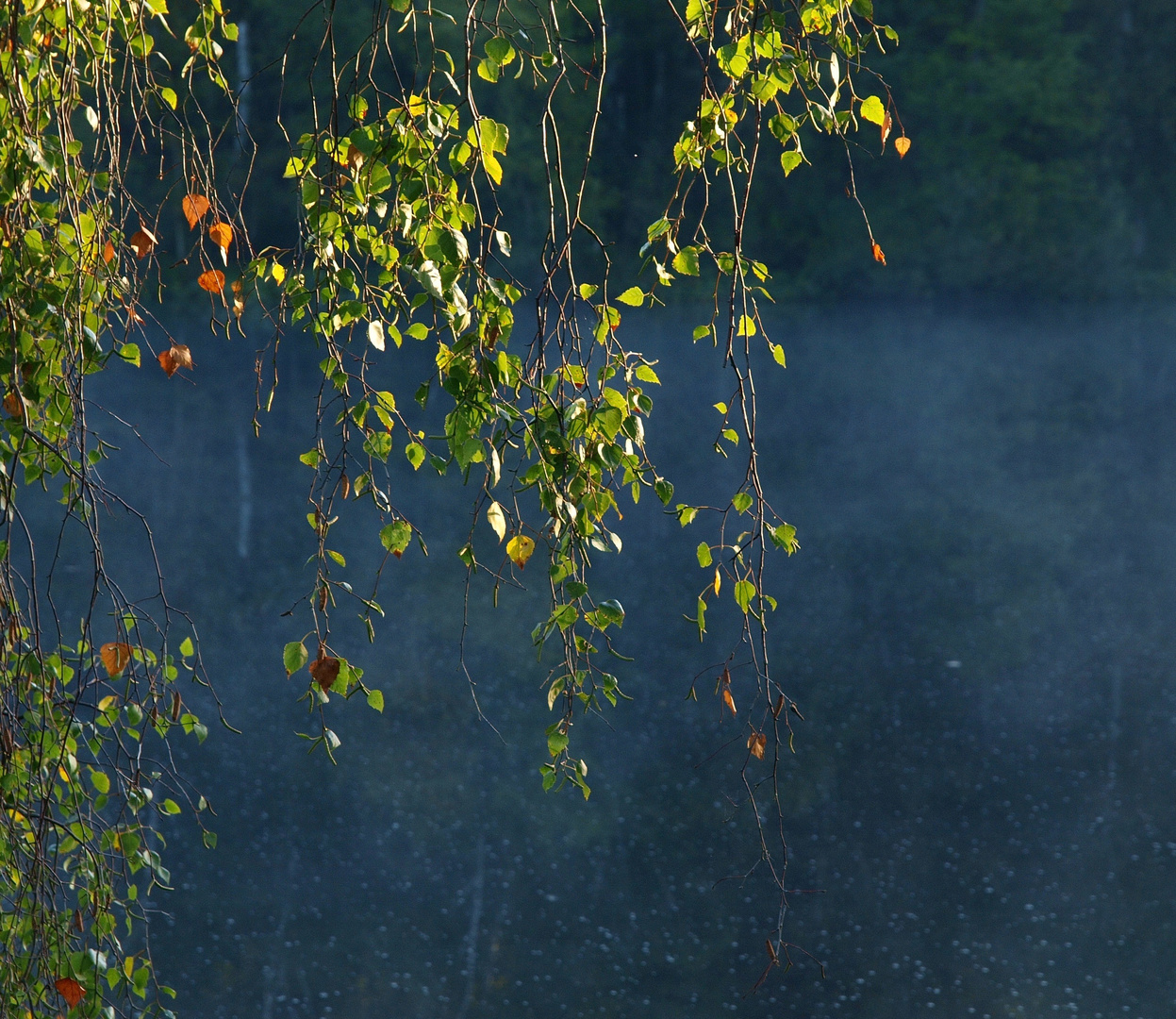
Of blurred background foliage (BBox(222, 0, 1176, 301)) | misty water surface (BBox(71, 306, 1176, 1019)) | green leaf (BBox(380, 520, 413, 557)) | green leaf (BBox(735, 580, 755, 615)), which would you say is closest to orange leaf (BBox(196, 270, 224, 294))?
green leaf (BBox(380, 520, 413, 557))

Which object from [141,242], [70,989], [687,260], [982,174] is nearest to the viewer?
[687,260]

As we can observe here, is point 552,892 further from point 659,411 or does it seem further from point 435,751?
point 659,411

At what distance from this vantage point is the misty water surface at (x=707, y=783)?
10.2ft

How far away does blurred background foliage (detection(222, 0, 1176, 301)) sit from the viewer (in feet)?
45.1

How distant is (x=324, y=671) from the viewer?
1.14m

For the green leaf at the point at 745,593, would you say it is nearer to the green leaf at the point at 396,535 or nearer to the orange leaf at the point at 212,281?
the green leaf at the point at 396,535

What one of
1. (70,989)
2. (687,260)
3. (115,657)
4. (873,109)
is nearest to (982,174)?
(873,109)

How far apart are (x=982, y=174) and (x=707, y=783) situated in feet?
38.2

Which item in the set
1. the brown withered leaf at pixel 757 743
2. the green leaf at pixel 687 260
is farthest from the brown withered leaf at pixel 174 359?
the brown withered leaf at pixel 757 743

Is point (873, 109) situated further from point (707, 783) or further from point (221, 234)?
point (707, 783)

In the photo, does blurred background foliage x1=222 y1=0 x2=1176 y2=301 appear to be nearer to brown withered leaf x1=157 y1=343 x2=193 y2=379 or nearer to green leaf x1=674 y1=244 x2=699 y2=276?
brown withered leaf x1=157 y1=343 x2=193 y2=379

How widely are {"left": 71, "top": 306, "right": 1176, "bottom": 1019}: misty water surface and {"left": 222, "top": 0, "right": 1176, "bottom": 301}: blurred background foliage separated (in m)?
6.84

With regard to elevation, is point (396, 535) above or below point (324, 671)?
above

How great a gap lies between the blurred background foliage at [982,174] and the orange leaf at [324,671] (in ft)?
41.9
